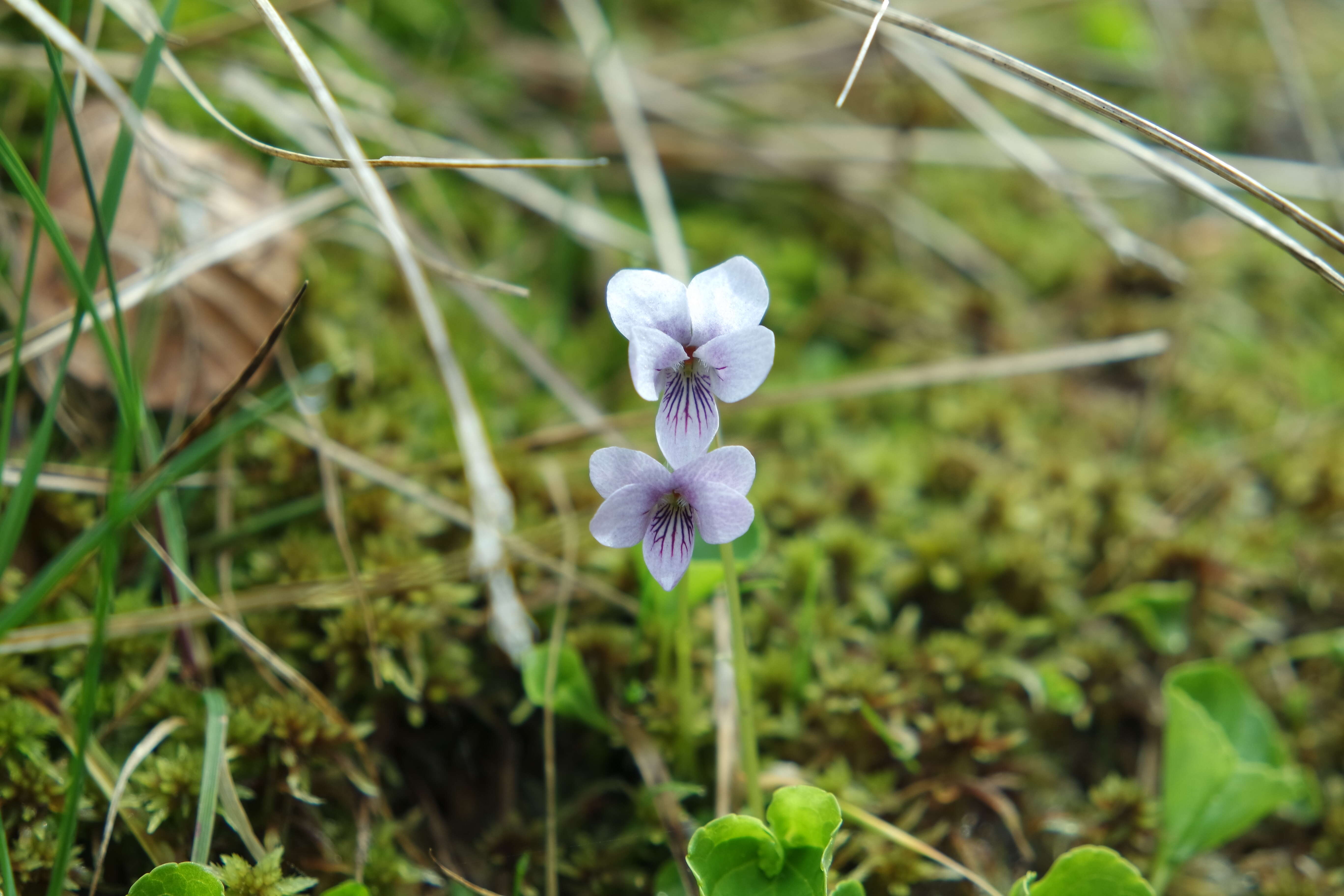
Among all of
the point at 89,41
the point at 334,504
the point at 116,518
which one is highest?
the point at 89,41

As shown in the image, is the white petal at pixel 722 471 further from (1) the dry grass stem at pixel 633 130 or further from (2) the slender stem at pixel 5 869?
(1) the dry grass stem at pixel 633 130

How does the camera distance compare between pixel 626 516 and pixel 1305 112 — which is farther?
pixel 1305 112

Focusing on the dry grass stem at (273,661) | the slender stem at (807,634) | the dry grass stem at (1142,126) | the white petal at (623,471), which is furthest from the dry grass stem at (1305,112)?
the dry grass stem at (273,661)

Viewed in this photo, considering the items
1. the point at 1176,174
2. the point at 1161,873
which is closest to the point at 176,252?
the point at 1176,174

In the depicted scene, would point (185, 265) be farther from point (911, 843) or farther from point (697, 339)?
point (911, 843)

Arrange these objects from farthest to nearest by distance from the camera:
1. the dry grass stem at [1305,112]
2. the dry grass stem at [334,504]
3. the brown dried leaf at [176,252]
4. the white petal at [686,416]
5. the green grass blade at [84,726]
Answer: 1. the dry grass stem at [1305,112]
2. the brown dried leaf at [176,252]
3. the dry grass stem at [334,504]
4. the white petal at [686,416]
5. the green grass blade at [84,726]

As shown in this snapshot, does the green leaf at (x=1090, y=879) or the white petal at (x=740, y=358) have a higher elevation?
the white petal at (x=740, y=358)
